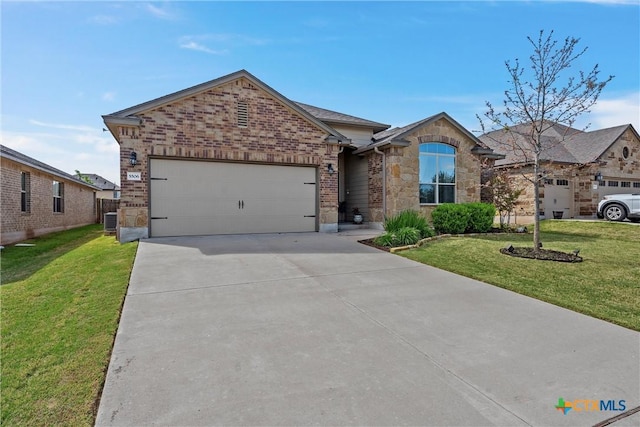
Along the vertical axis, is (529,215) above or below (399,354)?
above

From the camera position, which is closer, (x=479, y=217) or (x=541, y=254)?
(x=541, y=254)

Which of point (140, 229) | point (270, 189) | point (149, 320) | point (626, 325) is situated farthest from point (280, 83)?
point (626, 325)

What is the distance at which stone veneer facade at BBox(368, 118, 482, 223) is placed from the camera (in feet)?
39.7

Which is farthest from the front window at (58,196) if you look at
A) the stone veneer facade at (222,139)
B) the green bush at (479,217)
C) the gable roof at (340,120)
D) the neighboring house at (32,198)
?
the green bush at (479,217)

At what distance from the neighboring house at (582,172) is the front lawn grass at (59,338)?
16.8 meters

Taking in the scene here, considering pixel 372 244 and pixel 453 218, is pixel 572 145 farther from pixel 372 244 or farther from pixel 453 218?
pixel 372 244

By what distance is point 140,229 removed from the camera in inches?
367

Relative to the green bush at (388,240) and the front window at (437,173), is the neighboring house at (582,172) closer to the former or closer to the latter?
the front window at (437,173)

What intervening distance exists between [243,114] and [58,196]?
12616 mm

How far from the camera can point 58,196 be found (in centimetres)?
1633

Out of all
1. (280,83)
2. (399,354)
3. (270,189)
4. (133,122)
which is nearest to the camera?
(399,354)

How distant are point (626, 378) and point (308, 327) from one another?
8.96 feet

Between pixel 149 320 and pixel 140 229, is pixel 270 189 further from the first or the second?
pixel 149 320
